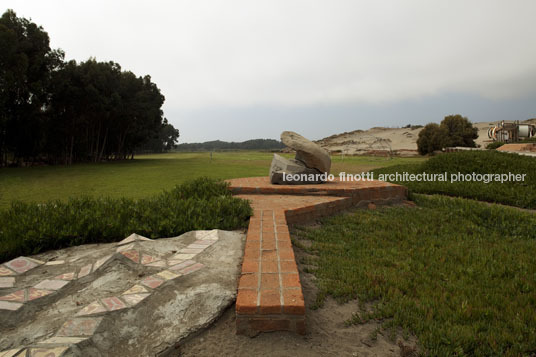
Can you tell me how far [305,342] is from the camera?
175cm

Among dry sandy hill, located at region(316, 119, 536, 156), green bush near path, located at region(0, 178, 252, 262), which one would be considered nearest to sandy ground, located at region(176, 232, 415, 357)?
green bush near path, located at region(0, 178, 252, 262)

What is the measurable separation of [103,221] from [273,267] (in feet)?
7.33

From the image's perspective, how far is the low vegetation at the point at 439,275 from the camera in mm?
1813

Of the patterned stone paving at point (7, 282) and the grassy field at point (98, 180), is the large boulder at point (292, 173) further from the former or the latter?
the patterned stone paving at point (7, 282)

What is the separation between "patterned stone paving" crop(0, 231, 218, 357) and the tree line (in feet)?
53.3

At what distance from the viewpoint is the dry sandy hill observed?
33.2 metres

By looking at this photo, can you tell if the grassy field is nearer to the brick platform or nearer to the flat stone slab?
the brick platform

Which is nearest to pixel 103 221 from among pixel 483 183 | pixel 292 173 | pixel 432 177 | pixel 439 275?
pixel 439 275

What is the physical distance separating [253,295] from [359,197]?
13.9 feet

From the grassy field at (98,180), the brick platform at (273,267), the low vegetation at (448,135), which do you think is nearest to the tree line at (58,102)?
the grassy field at (98,180)

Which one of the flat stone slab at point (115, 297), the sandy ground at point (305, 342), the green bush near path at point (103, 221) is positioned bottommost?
the sandy ground at point (305, 342)

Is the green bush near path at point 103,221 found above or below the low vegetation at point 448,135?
below

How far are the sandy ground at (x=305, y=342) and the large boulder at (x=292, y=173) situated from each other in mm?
4581

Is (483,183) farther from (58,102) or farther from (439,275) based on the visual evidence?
(58,102)
